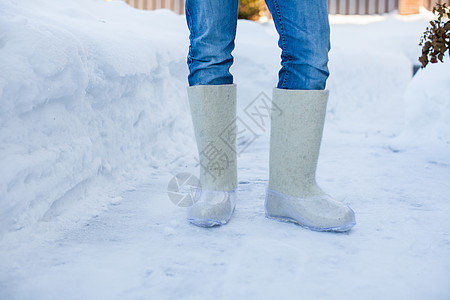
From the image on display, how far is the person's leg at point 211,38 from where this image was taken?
1180mm

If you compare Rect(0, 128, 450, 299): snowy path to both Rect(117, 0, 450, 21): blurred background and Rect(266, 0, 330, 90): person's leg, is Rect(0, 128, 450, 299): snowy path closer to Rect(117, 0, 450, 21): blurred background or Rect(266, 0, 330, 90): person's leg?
Rect(266, 0, 330, 90): person's leg

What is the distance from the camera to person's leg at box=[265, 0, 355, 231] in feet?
3.74

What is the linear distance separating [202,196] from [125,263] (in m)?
0.37

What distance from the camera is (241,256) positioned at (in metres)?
1.04

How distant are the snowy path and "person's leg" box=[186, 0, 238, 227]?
0.07 metres

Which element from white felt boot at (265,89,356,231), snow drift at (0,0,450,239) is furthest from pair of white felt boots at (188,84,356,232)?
snow drift at (0,0,450,239)

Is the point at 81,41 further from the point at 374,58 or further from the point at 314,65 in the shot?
the point at 374,58

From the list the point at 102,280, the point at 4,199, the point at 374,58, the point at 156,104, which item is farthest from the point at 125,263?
the point at 374,58

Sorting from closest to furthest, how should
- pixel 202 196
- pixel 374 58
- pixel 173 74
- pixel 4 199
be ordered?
pixel 4 199 → pixel 202 196 → pixel 173 74 → pixel 374 58

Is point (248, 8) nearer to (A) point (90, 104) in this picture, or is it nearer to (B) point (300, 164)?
(A) point (90, 104)

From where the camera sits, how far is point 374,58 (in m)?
5.22

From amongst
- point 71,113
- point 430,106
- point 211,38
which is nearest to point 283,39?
point 211,38

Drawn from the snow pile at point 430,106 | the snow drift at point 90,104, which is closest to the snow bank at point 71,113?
the snow drift at point 90,104

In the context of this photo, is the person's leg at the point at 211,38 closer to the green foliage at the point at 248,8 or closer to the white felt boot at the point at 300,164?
the white felt boot at the point at 300,164
